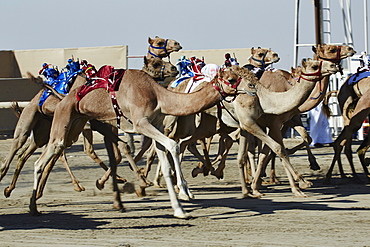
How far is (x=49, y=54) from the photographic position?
26672mm

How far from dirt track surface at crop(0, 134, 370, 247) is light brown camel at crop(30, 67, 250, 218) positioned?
0.47 meters

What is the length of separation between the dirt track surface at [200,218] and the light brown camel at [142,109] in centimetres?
47

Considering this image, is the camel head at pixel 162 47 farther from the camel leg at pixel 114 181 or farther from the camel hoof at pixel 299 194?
the camel hoof at pixel 299 194

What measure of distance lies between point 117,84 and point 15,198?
312 centimetres

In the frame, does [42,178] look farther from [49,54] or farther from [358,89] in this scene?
[49,54]

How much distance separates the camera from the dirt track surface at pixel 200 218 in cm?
709

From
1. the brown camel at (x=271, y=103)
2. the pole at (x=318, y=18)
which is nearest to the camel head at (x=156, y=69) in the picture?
the brown camel at (x=271, y=103)

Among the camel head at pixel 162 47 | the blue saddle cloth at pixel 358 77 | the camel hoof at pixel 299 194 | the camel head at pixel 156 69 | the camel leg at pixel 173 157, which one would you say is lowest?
the camel hoof at pixel 299 194

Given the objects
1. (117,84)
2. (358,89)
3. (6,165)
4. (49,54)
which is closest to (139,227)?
(117,84)

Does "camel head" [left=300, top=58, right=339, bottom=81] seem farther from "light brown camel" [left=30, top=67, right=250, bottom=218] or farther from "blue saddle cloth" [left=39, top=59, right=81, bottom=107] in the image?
"blue saddle cloth" [left=39, top=59, right=81, bottom=107]

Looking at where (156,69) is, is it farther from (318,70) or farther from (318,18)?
(318,18)

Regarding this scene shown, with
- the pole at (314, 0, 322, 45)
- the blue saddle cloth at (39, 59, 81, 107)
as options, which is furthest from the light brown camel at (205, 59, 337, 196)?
the pole at (314, 0, 322, 45)

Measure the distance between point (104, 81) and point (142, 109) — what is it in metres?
0.84

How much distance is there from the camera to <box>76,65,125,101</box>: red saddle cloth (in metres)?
8.87
